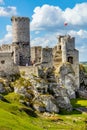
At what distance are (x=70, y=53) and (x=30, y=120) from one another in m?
43.6

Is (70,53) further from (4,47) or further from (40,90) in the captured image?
(40,90)

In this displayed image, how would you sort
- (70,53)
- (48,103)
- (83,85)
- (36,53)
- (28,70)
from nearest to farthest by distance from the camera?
(48,103) < (28,70) < (36,53) < (70,53) < (83,85)

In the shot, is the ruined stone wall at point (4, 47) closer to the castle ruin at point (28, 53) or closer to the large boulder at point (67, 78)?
the castle ruin at point (28, 53)

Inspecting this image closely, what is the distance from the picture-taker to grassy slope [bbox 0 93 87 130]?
212ft

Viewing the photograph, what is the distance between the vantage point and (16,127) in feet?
205

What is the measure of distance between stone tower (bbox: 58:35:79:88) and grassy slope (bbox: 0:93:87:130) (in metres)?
24.6

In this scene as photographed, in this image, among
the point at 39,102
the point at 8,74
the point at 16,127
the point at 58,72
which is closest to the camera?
the point at 16,127

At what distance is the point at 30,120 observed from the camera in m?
75.8

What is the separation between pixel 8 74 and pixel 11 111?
79.8 ft

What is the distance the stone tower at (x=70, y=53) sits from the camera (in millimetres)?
115537

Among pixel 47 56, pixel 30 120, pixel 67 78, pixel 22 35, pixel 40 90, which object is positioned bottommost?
pixel 30 120

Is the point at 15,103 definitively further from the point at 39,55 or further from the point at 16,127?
the point at 39,55

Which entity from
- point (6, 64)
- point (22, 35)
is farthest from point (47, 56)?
point (6, 64)

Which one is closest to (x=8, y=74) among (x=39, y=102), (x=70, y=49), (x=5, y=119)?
(x=39, y=102)
